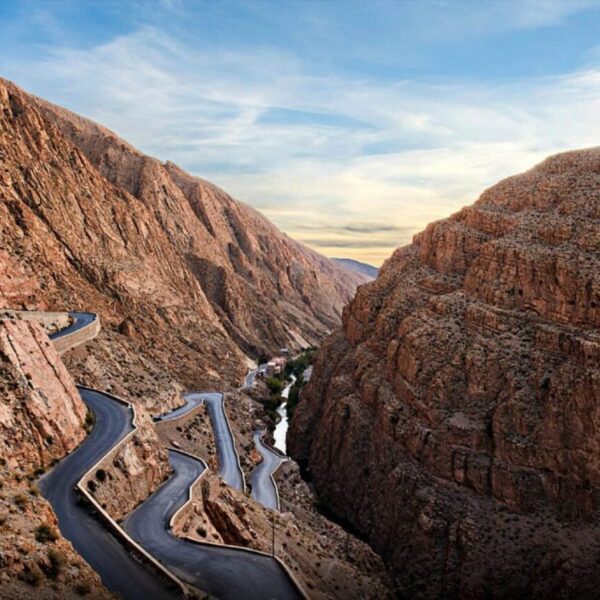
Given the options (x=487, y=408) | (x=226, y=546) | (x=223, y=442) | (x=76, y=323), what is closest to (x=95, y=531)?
(x=226, y=546)


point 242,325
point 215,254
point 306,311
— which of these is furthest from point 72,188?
point 306,311

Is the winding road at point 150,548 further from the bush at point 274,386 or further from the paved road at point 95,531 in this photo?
the bush at point 274,386

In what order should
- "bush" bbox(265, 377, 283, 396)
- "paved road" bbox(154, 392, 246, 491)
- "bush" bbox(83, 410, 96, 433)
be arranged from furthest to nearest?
"bush" bbox(265, 377, 283, 396), "paved road" bbox(154, 392, 246, 491), "bush" bbox(83, 410, 96, 433)

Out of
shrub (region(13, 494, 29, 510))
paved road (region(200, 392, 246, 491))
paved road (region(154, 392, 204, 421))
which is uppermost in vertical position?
shrub (region(13, 494, 29, 510))

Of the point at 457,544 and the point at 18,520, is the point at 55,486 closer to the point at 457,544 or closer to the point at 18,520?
the point at 18,520

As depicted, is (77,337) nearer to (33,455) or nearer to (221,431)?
(221,431)

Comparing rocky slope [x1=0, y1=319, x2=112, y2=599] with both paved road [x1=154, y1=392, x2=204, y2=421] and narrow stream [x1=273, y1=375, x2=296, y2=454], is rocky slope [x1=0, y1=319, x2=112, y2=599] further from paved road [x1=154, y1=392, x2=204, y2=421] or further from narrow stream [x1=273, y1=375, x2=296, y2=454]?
narrow stream [x1=273, y1=375, x2=296, y2=454]

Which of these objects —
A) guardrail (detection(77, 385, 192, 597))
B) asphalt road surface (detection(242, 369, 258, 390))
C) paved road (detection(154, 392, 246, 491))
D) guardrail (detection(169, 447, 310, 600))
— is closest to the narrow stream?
asphalt road surface (detection(242, 369, 258, 390))
